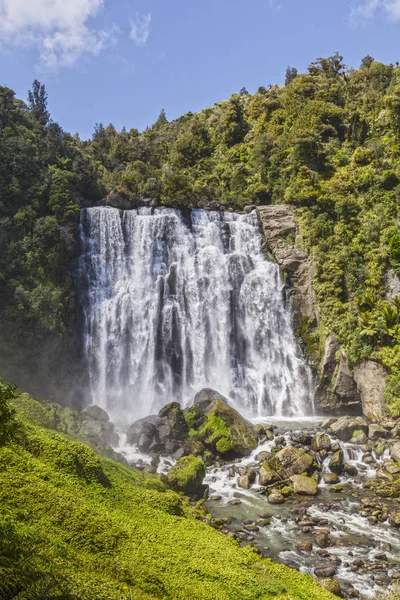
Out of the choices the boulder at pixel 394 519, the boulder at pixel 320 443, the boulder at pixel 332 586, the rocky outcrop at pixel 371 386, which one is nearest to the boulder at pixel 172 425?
the boulder at pixel 320 443

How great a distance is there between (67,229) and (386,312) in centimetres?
2680

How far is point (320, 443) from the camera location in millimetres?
24594

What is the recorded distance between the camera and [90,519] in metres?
9.52

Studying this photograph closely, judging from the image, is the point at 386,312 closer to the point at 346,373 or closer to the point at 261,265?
the point at 346,373

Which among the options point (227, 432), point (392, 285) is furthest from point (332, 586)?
point (392, 285)

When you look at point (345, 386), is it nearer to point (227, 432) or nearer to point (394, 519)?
point (227, 432)

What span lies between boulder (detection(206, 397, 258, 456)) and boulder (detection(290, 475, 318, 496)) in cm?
428

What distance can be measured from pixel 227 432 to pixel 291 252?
20.2 meters

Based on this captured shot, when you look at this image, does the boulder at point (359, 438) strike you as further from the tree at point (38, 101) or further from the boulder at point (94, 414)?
the tree at point (38, 101)

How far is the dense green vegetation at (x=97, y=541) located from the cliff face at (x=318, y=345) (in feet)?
71.6

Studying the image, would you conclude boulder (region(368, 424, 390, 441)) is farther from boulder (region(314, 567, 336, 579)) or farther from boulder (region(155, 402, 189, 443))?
boulder (region(314, 567, 336, 579))

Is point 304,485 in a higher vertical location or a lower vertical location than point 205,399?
lower

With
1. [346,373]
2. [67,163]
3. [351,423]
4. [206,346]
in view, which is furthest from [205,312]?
[67,163]

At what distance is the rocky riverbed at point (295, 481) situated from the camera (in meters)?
15.3
